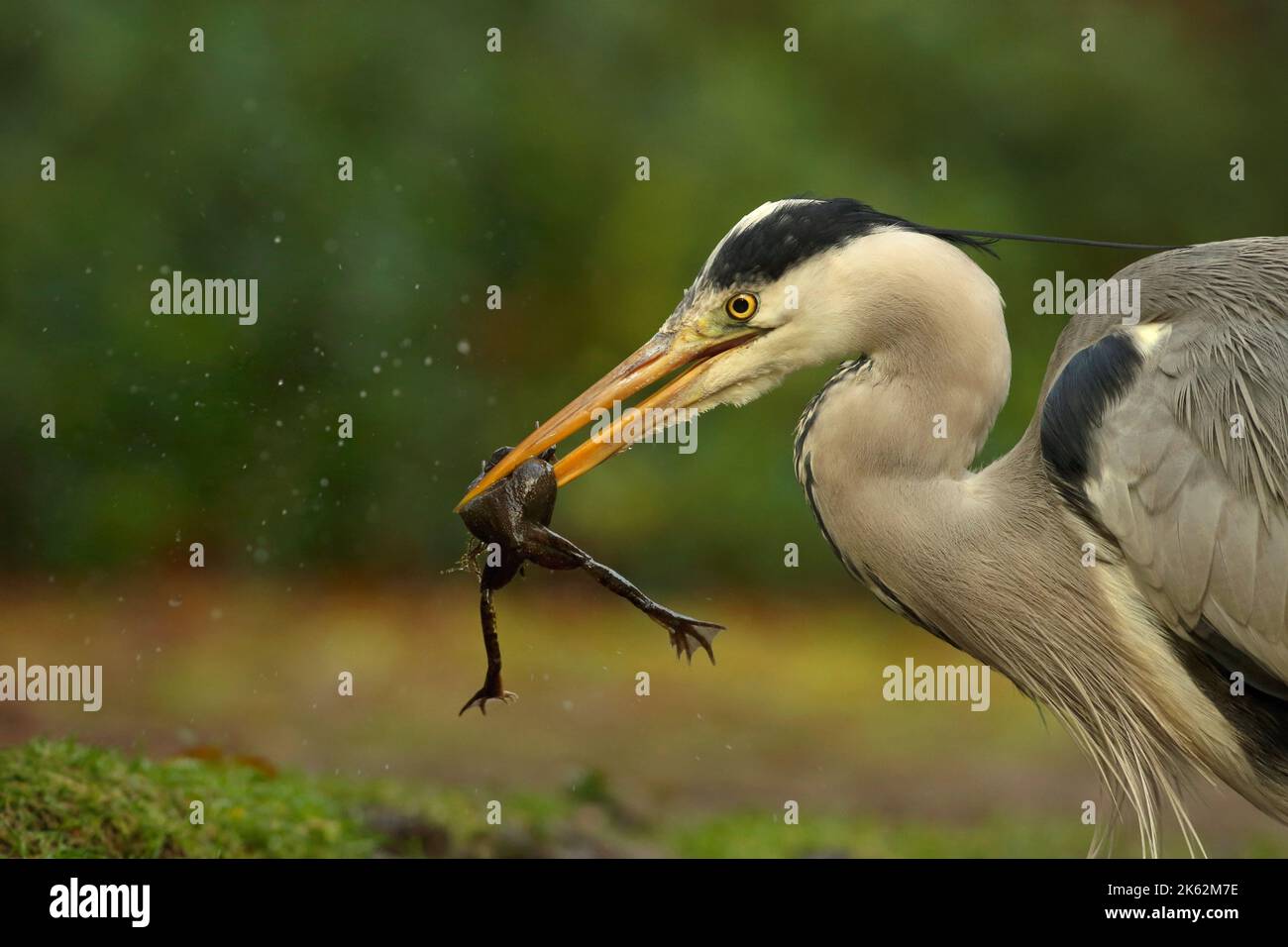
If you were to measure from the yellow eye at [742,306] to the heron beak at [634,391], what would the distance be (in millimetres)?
40

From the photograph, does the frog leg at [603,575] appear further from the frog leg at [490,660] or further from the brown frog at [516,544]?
the frog leg at [490,660]

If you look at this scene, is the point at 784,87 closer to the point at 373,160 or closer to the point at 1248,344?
the point at 373,160

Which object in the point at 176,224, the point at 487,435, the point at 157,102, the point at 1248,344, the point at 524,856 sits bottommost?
the point at 524,856

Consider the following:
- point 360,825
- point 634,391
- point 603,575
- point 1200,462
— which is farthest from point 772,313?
point 360,825

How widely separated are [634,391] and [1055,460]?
2.44 feet

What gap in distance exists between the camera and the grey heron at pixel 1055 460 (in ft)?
8.71

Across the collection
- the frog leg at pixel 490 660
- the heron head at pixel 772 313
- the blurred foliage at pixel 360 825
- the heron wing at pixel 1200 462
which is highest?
the heron head at pixel 772 313

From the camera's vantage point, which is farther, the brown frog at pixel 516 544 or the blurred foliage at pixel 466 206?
the blurred foliage at pixel 466 206

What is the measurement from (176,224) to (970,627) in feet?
12.6

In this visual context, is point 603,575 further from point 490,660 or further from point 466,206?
point 466,206

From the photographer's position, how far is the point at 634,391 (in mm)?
2857

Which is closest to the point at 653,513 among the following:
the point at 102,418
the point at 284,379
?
the point at 284,379

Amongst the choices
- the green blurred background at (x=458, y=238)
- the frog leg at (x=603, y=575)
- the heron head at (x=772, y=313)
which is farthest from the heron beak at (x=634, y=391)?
the green blurred background at (x=458, y=238)

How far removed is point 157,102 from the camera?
583 centimetres
